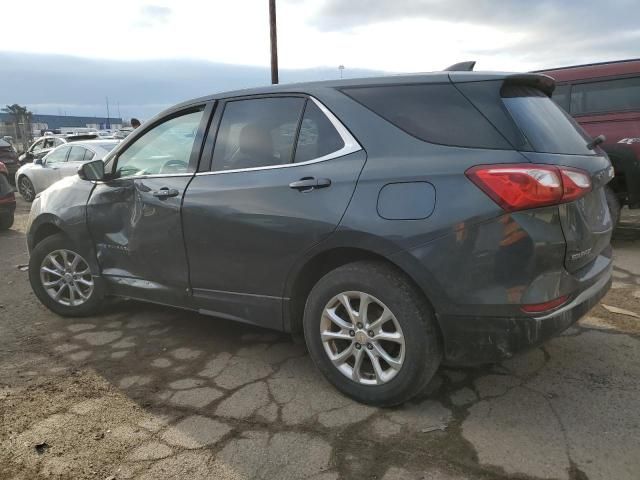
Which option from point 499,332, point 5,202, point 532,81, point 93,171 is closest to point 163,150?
point 93,171

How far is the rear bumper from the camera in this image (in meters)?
2.41

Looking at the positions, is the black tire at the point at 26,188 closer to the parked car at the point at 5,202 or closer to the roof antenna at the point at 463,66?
the parked car at the point at 5,202

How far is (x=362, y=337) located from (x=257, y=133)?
1.39 meters

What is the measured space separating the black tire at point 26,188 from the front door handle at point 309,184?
1142 cm

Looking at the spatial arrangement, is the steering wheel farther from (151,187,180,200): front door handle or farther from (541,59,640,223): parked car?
(541,59,640,223): parked car

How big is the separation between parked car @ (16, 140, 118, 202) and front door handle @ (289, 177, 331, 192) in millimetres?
8280

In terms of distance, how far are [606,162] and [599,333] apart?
135cm

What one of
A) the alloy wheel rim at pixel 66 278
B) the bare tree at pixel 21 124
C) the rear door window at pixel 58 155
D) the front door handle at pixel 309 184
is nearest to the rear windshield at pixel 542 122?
the front door handle at pixel 309 184

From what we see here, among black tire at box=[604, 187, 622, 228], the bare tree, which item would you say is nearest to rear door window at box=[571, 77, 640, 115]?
black tire at box=[604, 187, 622, 228]

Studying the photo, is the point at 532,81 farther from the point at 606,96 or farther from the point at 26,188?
the point at 26,188

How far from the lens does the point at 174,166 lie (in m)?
3.59

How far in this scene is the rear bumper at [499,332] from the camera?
2409 mm

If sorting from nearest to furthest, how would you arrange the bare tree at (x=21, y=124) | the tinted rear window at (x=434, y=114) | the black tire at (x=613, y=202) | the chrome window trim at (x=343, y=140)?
the tinted rear window at (x=434, y=114), the chrome window trim at (x=343, y=140), the black tire at (x=613, y=202), the bare tree at (x=21, y=124)

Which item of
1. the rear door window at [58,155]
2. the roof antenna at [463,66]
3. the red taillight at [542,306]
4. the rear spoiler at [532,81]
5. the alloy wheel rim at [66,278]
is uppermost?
the roof antenna at [463,66]
